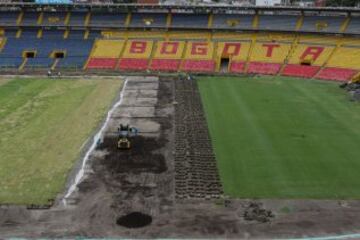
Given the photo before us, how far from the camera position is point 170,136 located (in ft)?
110

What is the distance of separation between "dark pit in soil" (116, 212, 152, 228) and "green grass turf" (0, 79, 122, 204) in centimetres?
431

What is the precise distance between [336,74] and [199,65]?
673 inches

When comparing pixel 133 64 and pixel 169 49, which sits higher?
pixel 169 49

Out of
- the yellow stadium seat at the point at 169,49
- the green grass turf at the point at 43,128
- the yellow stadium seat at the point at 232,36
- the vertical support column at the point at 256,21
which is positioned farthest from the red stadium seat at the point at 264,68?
the green grass turf at the point at 43,128

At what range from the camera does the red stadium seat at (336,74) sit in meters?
55.9

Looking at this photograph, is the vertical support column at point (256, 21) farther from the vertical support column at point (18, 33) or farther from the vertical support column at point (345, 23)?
the vertical support column at point (18, 33)

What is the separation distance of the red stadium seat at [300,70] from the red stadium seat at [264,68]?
1141 millimetres

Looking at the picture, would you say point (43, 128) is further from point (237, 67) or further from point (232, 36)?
point (232, 36)

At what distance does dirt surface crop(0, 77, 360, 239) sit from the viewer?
20.2 meters

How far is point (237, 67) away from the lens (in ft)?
205

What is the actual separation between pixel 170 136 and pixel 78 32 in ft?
141

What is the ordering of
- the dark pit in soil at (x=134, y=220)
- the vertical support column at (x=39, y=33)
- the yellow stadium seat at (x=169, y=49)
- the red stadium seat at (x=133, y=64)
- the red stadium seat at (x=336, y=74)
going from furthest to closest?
the vertical support column at (x=39, y=33), the yellow stadium seat at (x=169, y=49), the red stadium seat at (x=133, y=64), the red stadium seat at (x=336, y=74), the dark pit in soil at (x=134, y=220)

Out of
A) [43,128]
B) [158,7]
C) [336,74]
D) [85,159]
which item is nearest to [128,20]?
[158,7]

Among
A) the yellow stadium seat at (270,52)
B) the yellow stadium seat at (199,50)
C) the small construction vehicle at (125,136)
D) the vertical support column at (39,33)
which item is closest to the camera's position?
the small construction vehicle at (125,136)
